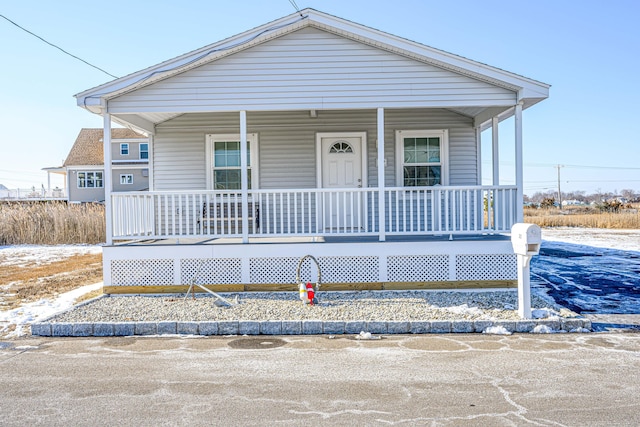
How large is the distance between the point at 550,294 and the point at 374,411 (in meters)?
5.68

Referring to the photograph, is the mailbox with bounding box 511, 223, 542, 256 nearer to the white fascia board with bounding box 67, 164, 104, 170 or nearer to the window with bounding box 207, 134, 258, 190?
the window with bounding box 207, 134, 258, 190

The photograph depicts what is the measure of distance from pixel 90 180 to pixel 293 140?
30.1m

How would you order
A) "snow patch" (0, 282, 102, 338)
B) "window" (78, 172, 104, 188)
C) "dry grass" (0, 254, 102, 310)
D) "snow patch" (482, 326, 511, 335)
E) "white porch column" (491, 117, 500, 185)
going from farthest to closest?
"window" (78, 172, 104, 188), "white porch column" (491, 117, 500, 185), "dry grass" (0, 254, 102, 310), "snow patch" (0, 282, 102, 338), "snow patch" (482, 326, 511, 335)

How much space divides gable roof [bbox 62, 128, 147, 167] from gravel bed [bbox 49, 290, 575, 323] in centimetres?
2947

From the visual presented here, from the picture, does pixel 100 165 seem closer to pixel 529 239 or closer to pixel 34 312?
pixel 34 312

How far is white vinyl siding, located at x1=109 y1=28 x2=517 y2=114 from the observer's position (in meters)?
8.38

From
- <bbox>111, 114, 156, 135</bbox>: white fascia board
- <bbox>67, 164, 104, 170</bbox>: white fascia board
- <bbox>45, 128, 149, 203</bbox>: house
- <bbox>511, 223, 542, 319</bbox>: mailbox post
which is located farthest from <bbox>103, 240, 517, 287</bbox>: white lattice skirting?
<bbox>67, 164, 104, 170</bbox>: white fascia board

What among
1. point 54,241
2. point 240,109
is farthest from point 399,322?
point 54,241

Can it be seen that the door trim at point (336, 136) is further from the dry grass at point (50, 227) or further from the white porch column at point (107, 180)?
the dry grass at point (50, 227)

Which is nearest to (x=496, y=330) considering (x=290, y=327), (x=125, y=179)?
(x=290, y=327)

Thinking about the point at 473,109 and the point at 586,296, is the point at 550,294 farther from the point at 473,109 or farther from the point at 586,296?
the point at 473,109

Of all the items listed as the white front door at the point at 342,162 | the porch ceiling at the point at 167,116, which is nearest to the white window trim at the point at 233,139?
the porch ceiling at the point at 167,116

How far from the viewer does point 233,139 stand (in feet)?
35.1

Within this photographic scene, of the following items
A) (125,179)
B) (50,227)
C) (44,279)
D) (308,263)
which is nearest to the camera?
(308,263)
